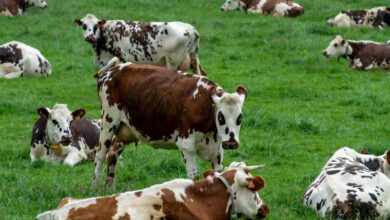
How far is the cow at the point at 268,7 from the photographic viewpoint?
30125 mm

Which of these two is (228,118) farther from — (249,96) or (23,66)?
(23,66)

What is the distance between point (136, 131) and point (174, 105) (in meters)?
0.70

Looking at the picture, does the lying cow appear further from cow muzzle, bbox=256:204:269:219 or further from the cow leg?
the cow leg

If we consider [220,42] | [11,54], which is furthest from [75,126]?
[220,42]

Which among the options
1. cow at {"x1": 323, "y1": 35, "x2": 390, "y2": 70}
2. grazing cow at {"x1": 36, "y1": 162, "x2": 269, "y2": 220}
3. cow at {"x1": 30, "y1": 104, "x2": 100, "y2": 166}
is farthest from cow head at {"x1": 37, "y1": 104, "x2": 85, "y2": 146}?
cow at {"x1": 323, "y1": 35, "x2": 390, "y2": 70}

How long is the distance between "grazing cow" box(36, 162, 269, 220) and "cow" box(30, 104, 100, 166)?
20.9 ft

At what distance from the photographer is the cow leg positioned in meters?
12.3

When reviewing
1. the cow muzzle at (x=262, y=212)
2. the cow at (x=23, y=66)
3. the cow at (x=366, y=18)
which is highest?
the cow muzzle at (x=262, y=212)

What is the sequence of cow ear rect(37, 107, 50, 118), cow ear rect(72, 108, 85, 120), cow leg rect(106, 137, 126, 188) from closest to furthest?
cow leg rect(106, 137, 126, 188) < cow ear rect(37, 107, 50, 118) < cow ear rect(72, 108, 85, 120)

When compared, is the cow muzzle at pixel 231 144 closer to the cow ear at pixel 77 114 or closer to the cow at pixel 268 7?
the cow ear at pixel 77 114

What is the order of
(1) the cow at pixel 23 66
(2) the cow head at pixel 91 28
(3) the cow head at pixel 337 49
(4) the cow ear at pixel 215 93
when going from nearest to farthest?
(4) the cow ear at pixel 215 93
(2) the cow head at pixel 91 28
(1) the cow at pixel 23 66
(3) the cow head at pixel 337 49

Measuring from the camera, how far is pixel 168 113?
1175 centimetres

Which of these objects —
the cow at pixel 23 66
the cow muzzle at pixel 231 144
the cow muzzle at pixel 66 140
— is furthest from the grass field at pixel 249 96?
the cow muzzle at pixel 231 144

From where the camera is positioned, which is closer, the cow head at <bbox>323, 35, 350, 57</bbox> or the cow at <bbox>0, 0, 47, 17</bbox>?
the cow head at <bbox>323, 35, 350, 57</bbox>
